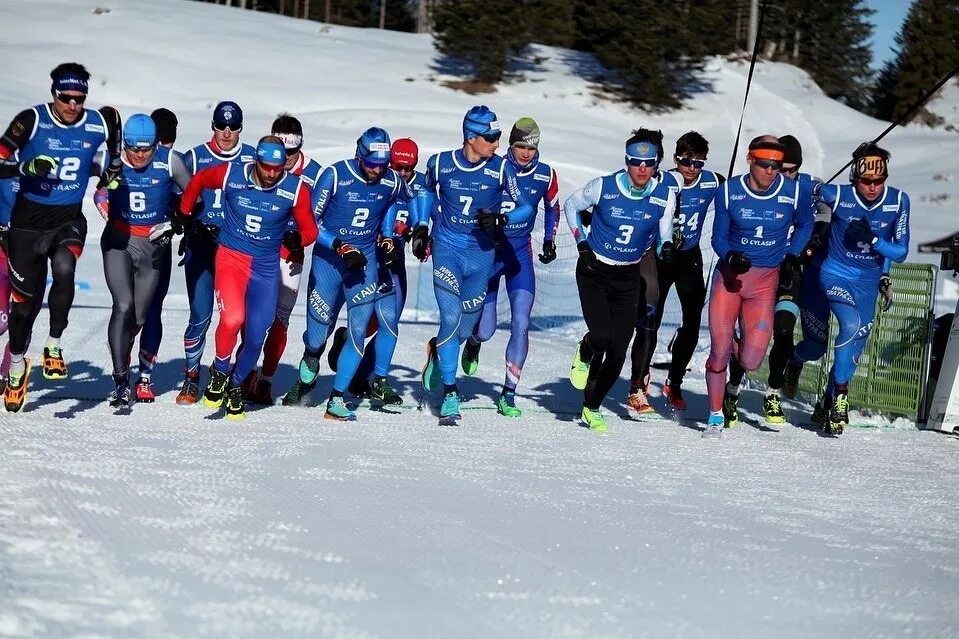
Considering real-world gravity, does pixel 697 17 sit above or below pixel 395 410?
above

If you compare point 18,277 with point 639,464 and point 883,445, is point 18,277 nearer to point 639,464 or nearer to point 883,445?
point 639,464

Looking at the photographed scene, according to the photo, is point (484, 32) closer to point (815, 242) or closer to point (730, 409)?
point (730, 409)

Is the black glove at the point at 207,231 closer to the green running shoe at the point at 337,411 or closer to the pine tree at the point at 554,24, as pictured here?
the green running shoe at the point at 337,411

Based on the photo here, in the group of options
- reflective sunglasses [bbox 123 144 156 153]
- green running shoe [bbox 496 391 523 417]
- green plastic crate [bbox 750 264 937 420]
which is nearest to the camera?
reflective sunglasses [bbox 123 144 156 153]

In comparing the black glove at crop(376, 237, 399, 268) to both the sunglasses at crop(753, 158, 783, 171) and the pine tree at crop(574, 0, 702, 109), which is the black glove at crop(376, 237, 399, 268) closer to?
the sunglasses at crop(753, 158, 783, 171)

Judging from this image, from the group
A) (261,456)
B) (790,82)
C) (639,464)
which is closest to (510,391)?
(639,464)

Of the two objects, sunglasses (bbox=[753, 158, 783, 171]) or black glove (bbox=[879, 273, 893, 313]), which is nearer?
sunglasses (bbox=[753, 158, 783, 171])

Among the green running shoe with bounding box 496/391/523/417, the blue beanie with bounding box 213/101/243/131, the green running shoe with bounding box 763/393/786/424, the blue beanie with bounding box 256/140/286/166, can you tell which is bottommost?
the green running shoe with bounding box 496/391/523/417

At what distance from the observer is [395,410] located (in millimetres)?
10531

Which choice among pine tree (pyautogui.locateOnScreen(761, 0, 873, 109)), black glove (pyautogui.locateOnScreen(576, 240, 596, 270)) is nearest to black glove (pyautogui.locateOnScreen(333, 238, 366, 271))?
black glove (pyautogui.locateOnScreen(576, 240, 596, 270))

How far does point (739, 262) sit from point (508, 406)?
2.26 m

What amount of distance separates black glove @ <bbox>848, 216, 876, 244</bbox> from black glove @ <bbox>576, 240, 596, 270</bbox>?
2.16 meters

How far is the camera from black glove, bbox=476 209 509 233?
9688 mm

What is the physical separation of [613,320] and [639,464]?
1920 mm
